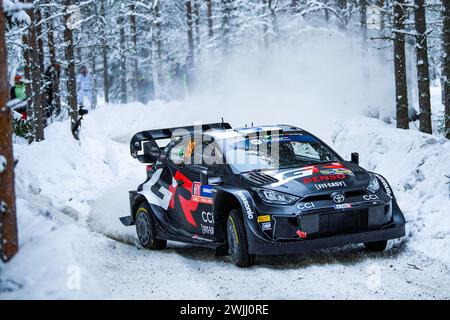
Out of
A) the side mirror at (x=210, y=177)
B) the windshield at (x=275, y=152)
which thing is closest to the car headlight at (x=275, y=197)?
the windshield at (x=275, y=152)

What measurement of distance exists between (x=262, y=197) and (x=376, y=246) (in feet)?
5.64

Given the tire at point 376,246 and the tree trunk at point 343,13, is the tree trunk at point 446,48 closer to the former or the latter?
the tire at point 376,246

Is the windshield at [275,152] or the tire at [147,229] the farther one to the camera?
the tire at [147,229]

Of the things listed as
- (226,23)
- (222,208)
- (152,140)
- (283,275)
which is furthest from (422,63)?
(226,23)

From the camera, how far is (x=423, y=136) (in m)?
12.1

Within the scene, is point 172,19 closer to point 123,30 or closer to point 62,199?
point 123,30

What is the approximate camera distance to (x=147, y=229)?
1019 cm

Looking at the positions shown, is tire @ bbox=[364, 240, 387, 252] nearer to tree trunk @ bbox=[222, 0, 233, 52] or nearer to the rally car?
the rally car

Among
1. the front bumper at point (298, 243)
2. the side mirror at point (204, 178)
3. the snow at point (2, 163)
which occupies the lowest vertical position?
the front bumper at point (298, 243)

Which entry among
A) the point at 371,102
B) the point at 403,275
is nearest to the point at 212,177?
the point at 403,275

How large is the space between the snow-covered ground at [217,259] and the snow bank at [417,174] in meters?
0.02

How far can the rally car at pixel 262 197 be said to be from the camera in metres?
7.74

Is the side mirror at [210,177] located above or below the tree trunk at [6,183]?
below

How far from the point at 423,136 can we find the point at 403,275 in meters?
5.03
